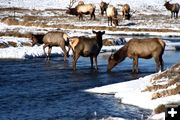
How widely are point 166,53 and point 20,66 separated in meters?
10.9

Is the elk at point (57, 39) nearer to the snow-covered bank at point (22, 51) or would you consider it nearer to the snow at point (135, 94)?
the snow-covered bank at point (22, 51)

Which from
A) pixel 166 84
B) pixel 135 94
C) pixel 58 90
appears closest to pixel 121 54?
pixel 58 90

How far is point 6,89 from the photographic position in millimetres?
16406

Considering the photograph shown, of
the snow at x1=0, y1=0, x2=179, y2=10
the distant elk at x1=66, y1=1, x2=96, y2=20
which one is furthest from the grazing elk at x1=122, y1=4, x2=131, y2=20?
the snow at x1=0, y1=0, x2=179, y2=10

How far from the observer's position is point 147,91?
47.0 ft

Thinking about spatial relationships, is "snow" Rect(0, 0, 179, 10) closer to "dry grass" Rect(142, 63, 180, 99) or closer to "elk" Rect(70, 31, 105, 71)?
"elk" Rect(70, 31, 105, 71)

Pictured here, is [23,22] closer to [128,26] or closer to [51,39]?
[128,26]

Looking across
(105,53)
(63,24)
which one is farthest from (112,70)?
(63,24)

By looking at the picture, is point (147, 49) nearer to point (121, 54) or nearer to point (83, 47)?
point (121, 54)

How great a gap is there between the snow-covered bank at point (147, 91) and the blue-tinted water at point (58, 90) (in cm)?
38

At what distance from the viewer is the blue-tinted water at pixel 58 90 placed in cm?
1266

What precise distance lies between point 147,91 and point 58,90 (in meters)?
3.40

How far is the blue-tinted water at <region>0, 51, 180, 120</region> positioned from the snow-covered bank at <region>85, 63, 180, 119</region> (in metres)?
0.38

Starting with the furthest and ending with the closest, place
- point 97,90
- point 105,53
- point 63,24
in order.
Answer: point 63,24 < point 105,53 < point 97,90
